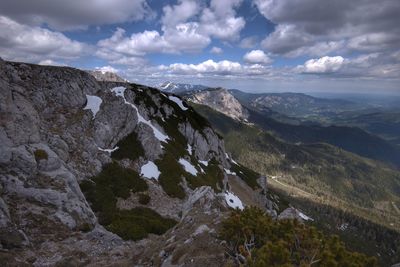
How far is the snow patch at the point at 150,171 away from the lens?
55719mm

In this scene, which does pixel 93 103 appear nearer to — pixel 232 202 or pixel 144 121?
pixel 144 121

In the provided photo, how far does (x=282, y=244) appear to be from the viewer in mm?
14711

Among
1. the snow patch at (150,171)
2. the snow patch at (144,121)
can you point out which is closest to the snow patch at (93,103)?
the snow patch at (144,121)

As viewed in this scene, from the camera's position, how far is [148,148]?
6216cm

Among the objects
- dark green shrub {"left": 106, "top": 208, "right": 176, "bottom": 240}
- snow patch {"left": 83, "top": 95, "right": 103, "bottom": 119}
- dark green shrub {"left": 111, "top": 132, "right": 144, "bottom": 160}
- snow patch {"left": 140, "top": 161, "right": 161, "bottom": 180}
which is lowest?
snow patch {"left": 140, "top": 161, "right": 161, "bottom": 180}

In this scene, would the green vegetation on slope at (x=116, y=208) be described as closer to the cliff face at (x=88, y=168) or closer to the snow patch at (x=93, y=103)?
the cliff face at (x=88, y=168)

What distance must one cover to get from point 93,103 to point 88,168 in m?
18.8

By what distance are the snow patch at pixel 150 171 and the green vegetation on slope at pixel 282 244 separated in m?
37.7

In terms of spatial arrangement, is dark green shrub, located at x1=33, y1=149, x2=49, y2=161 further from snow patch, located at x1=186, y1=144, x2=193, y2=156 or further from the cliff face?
snow patch, located at x1=186, y1=144, x2=193, y2=156

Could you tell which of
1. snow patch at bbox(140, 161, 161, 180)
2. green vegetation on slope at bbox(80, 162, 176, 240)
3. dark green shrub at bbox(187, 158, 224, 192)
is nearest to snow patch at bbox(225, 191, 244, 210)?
dark green shrub at bbox(187, 158, 224, 192)

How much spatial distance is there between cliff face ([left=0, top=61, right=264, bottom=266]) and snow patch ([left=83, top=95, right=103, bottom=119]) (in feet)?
0.63

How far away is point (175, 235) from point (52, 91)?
44.4 meters

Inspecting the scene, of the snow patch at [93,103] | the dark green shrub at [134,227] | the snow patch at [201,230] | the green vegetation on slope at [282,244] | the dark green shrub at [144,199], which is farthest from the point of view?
the snow patch at [93,103]

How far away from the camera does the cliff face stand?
2406 centimetres
